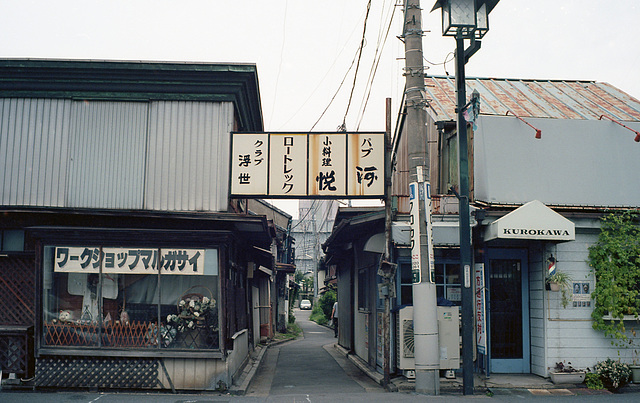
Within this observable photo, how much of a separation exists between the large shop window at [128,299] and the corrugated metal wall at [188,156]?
A: 118 cm

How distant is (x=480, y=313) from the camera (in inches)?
478

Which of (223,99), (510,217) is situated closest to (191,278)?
(223,99)

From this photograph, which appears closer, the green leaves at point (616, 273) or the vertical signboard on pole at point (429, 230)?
the vertical signboard on pole at point (429, 230)

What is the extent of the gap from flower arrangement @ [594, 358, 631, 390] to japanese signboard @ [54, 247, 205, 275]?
29.4 ft

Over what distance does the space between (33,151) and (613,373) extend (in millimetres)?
13615

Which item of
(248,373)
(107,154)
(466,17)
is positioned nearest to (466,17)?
(466,17)

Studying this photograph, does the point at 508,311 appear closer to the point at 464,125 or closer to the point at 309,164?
the point at 464,125

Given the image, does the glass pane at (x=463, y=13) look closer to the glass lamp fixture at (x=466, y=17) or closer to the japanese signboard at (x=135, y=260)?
the glass lamp fixture at (x=466, y=17)

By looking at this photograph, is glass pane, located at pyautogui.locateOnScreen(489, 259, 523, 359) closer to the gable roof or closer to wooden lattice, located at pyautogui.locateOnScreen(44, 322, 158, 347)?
the gable roof

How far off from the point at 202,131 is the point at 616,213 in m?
9.70

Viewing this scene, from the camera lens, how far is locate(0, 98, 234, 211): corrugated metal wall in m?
12.0

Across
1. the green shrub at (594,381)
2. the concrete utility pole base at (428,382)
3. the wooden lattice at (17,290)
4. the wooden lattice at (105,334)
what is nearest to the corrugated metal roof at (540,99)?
the green shrub at (594,381)

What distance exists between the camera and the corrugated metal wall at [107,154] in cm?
1204

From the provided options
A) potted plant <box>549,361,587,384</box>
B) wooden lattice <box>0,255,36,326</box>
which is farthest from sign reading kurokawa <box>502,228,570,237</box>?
wooden lattice <box>0,255,36,326</box>
